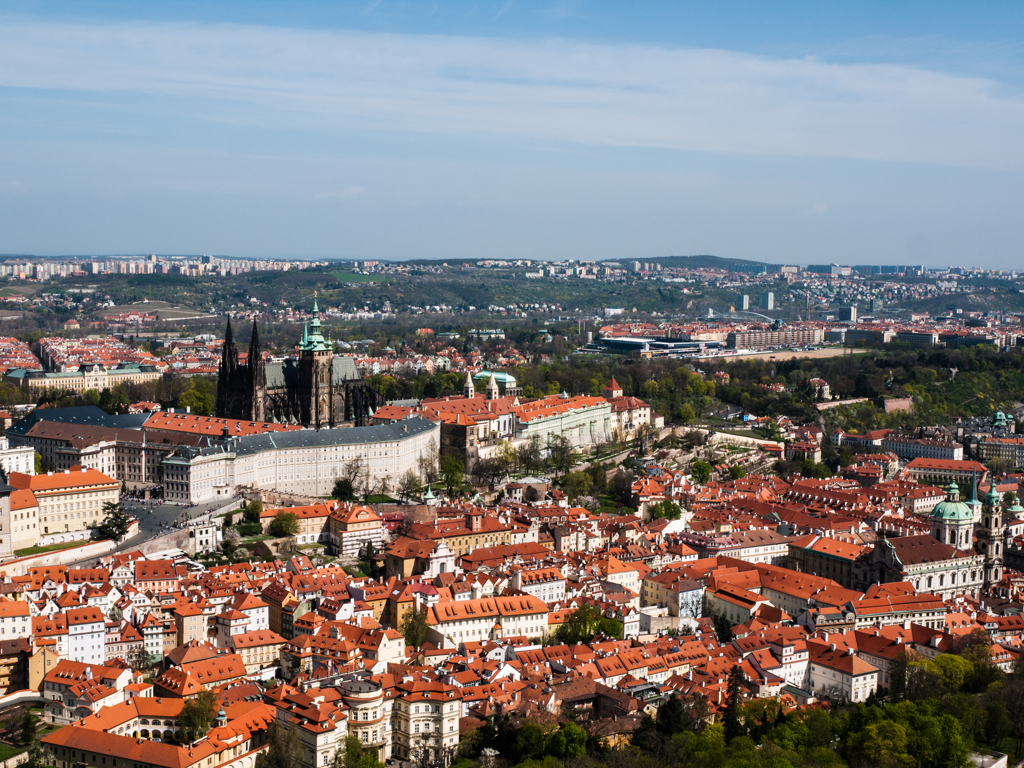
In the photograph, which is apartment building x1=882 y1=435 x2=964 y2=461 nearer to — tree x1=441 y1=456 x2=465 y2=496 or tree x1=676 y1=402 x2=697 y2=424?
tree x1=676 y1=402 x2=697 y2=424

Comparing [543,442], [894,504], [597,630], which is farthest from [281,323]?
[597,630]

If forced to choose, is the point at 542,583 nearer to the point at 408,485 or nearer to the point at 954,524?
the point at 408,485

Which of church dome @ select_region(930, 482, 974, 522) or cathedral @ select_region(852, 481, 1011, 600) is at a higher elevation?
church dome @ select_region(930, 482, 974, 522)

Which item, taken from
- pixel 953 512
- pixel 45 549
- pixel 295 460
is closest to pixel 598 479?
pixel 295 460

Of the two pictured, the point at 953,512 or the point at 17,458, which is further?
the point at 17,458

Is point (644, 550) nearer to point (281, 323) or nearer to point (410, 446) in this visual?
point (410, 446)

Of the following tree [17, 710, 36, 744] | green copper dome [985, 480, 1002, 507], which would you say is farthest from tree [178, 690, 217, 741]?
green copper dome [985, 480, 1002, 507]

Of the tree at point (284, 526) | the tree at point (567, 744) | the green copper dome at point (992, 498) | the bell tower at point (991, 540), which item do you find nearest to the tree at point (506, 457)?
the tree at point (284, 526)
